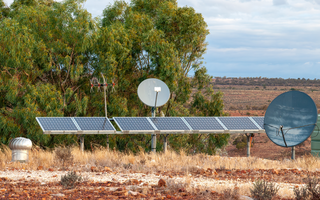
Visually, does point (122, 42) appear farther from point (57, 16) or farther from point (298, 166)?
point (298, 166)

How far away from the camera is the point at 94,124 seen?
14.9 metres

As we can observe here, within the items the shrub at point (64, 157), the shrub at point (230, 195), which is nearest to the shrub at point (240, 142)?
the shrub at point (64, 157)

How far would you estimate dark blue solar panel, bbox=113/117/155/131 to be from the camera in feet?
48.3

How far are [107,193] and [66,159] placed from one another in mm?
4680

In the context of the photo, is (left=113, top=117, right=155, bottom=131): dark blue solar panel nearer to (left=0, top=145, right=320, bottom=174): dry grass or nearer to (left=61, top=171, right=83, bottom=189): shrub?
(left=0, top=145, right=320, bottom=174): dry grass

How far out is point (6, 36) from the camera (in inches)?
675

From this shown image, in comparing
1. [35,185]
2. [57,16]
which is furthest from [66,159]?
[57,16]

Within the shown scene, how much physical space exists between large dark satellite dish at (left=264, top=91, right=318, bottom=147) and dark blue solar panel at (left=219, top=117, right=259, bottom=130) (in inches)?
97.9

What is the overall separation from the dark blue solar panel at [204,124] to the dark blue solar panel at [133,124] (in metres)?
1.81

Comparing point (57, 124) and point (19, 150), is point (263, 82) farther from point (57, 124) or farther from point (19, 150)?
point (19, 150)

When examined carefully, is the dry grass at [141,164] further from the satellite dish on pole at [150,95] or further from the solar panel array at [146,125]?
the satellite dish on pole at [150,95]

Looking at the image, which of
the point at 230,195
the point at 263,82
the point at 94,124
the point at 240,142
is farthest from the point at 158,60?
the point at 263,82

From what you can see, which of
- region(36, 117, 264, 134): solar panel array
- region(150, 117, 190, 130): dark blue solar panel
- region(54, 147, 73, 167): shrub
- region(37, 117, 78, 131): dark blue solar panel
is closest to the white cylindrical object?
region(54, 147, 73, 167): shrub

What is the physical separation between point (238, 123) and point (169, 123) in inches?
120
